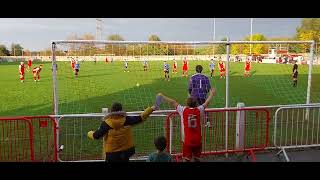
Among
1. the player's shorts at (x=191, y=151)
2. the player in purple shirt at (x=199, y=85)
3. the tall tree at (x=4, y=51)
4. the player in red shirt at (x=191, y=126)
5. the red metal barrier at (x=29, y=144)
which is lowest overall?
the red metal barrier at (x=29, y=144)

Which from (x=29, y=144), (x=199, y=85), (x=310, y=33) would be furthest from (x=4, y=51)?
(x=199, y=85)

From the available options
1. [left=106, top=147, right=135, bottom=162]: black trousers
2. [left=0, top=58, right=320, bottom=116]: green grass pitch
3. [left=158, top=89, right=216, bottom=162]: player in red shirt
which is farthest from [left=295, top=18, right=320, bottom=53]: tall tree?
[left=106, top=147, right=135, bottom=162]: black trousers

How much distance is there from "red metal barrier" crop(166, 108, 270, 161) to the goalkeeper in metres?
1.93

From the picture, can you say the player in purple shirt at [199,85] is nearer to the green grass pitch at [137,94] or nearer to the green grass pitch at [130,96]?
the green grass pitch at [130,96]

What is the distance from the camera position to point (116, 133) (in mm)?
5566

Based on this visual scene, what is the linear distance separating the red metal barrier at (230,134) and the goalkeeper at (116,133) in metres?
1.93

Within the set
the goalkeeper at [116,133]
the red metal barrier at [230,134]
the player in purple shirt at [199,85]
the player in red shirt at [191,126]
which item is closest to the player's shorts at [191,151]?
the player in red shirt at [191,126]

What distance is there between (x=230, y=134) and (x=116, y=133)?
16.3 feet

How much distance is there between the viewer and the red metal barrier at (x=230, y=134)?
308 inches
